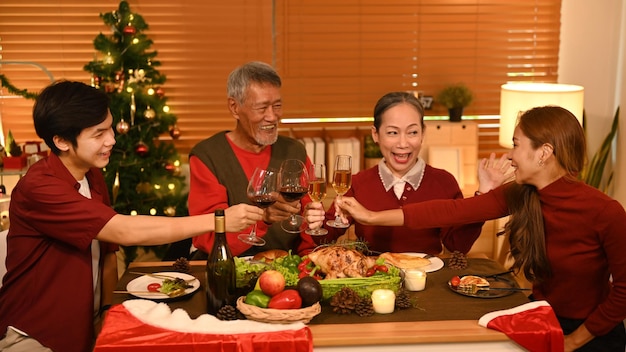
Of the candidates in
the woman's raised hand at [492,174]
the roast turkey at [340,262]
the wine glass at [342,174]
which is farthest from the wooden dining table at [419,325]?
the woman's raised hand at [492,174]

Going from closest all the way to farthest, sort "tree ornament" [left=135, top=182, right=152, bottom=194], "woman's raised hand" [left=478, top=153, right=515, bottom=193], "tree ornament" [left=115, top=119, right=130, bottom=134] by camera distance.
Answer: "woman's raised hand" [left=478, top=153, right=515, bottom=193], "tree ornament" [left=115, top=119, right=130, bottom=134], "tree ornament" [left=135, top=182, right=152, bottom=194]

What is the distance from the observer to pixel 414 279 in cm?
243

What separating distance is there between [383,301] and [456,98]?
9.65ft

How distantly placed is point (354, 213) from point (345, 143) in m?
2.14

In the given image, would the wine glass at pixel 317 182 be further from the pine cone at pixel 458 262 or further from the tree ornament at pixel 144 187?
the tree ornament at pixel 144 187

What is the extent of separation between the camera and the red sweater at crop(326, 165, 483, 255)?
3029mm

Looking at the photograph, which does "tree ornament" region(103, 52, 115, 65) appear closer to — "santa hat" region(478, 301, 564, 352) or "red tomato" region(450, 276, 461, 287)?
"red tomato" region(450, 276, 461, 287)

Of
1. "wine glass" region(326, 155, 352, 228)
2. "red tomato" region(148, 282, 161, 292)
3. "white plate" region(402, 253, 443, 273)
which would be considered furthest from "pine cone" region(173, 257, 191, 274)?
"white plate" region(402, 253, 443, 273)

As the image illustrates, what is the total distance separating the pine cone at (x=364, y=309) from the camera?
2250mm

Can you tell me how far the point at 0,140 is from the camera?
482cm

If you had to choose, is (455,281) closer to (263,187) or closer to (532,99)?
(263,187)

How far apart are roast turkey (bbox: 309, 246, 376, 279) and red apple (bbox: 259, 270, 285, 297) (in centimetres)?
21

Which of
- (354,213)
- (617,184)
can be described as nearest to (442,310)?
(354,213)

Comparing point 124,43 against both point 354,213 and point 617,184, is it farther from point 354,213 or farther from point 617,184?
point 617,184
